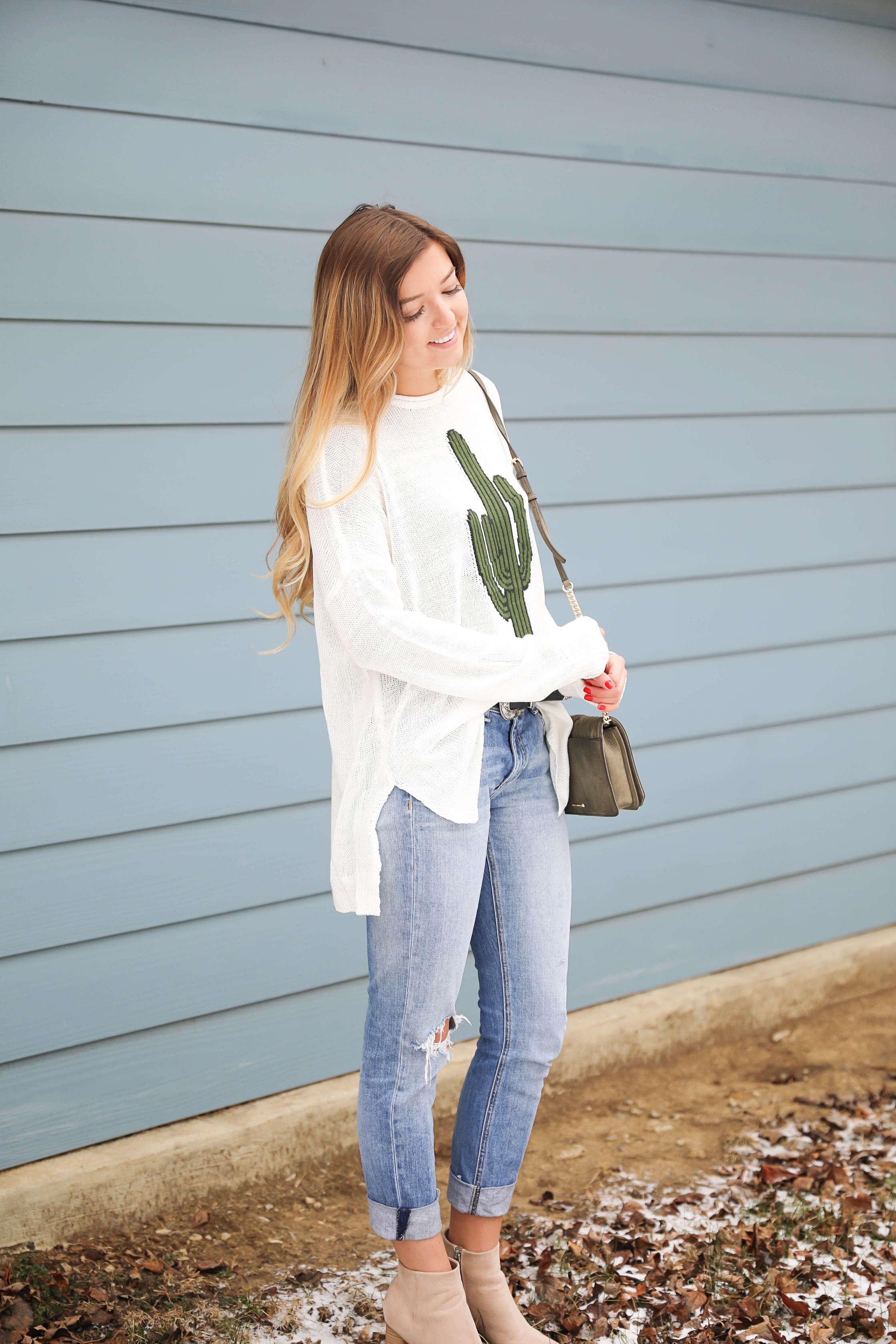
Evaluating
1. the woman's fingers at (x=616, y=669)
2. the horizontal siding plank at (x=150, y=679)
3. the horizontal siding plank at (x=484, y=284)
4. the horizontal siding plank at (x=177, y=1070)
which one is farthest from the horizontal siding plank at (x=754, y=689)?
the woman's fingers at (x=616, y=669)

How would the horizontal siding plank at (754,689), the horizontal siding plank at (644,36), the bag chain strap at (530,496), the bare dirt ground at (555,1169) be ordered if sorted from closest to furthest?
the bag chain strap at (530,496)
the bare dirt ground at (555,1169)
the horizontal siding plank at (644,36)
the horizontal siding plank at (754,689)

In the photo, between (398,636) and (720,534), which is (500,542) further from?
(720,534)

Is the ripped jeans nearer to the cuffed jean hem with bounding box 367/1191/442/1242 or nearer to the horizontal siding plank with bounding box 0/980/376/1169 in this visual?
the cuffed jean hem with bounding box 367/1191/442/1242

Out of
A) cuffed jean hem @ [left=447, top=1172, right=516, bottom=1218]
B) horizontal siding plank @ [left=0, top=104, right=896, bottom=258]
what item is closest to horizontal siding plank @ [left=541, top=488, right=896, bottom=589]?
horizontal siding plank @ [left=0, top=104, right=896, bottom=258]

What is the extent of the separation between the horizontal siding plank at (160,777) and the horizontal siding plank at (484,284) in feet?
2.99

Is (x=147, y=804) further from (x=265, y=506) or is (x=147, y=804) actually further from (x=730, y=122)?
(x=730, y=122)

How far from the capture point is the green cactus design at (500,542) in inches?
69.6

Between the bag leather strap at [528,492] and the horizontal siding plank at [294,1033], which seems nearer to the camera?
the bag leather strap at [528,492]

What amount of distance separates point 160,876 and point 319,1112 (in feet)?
2.37

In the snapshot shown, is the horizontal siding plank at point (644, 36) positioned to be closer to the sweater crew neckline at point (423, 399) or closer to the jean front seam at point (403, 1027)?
the sweater crew neckline at point (423, 399)

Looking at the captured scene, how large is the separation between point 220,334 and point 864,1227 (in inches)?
95.1

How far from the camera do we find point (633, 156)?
Result: 300 cm

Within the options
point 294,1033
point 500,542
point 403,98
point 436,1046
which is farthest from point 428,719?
point 403,98

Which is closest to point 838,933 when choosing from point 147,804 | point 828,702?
point 828,702
